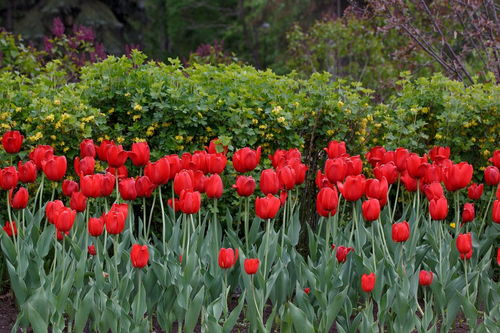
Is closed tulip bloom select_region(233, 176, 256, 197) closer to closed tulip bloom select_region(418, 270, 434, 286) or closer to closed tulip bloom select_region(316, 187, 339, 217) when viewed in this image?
closed tulip bloom select_region(316, 187, 339, 217)

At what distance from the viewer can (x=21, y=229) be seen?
401 centimetres

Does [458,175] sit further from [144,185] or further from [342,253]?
[144,185]

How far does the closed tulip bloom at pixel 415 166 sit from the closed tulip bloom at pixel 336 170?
0.31 meters

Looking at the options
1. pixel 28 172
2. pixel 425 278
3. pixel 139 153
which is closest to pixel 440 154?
pixel 425 278

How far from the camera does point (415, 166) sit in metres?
3.71

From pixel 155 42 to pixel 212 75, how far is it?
1854 cm

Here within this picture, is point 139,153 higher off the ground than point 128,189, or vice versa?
point 139,153

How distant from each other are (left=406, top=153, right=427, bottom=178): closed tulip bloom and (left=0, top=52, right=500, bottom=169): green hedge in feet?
3.96

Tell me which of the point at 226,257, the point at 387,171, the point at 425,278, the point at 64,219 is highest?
the point at 387,171

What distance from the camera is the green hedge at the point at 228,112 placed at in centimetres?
465

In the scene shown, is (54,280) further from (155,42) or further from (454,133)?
(155,42)

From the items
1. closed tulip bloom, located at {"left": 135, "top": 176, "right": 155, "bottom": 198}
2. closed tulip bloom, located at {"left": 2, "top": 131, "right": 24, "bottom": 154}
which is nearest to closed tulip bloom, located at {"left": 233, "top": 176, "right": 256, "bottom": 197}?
closed tulip bloom, located at {"left": 135, "top": 176, "right": 155, "bottom": 198}

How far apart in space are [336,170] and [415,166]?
39 cm

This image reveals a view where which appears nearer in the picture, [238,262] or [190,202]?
[190,202]
